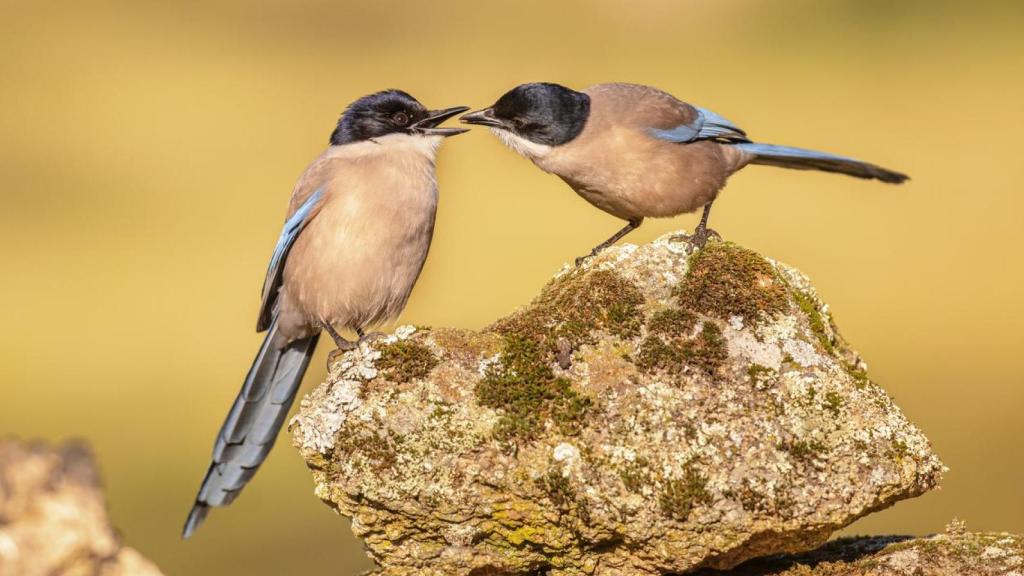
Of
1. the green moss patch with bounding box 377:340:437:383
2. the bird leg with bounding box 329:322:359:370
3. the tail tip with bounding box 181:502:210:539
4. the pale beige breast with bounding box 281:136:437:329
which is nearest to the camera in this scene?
the green moss patch with bounding box 377:340:437:383

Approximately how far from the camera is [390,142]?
7258mm

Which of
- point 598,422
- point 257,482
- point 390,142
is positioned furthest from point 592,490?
point 257,482

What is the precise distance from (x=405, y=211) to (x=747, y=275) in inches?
84.9

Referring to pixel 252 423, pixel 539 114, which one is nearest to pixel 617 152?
pixel 539 114

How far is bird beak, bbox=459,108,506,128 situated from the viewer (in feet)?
23.8

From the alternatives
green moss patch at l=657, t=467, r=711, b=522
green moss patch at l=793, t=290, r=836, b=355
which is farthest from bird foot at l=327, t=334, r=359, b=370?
green moss patch at l=793, t=290, r=836, b=355

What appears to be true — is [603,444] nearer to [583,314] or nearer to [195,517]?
[583,314]

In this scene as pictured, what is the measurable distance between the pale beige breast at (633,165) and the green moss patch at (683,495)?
106 inches

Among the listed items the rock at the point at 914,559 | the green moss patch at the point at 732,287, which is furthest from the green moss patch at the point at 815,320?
the rock at the point at 914,559

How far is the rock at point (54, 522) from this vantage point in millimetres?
5402

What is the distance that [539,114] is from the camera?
7.20 meters

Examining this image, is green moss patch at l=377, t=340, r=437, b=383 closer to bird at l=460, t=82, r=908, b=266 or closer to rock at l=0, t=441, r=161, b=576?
rock at l=0, t=441, r=161, b=576

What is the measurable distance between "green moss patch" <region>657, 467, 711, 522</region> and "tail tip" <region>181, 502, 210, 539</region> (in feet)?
10.8

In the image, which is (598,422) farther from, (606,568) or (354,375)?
(354,375)
